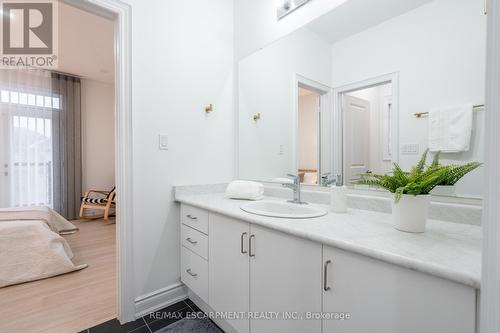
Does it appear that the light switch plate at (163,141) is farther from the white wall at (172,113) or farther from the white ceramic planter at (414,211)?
the white ceramic planter at (414,211)

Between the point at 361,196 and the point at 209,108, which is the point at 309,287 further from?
the point at 209,108

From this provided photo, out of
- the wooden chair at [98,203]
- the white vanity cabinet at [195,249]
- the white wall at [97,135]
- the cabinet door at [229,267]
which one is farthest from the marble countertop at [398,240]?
the white wall at [97,135]

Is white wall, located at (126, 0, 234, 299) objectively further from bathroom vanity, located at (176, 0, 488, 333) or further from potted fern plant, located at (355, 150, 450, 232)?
potted fern plant, located at (355, 150, 450, 232)

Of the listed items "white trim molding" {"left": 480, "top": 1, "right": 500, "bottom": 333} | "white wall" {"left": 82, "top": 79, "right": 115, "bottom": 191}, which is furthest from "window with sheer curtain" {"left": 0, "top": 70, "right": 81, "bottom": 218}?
"white trim molding" {"left": 480, "top": 1, "right": 500, "bottom": 333}

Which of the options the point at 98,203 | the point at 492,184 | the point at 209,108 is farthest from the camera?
the point at 98,203

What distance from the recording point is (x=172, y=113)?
177cm

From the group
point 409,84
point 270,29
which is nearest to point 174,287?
point 409,84

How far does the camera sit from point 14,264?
6.79 ft

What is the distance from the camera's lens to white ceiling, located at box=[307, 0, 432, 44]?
1.20 m

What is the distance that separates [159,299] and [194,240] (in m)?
0.52

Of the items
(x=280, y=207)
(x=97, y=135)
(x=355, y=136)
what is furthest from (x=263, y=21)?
(x=97, y=135)

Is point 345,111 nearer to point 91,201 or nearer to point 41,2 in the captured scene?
point 41,2

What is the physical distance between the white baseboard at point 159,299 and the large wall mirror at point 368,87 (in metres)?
1.06

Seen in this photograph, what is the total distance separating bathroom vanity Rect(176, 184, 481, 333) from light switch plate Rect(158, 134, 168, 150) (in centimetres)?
59
